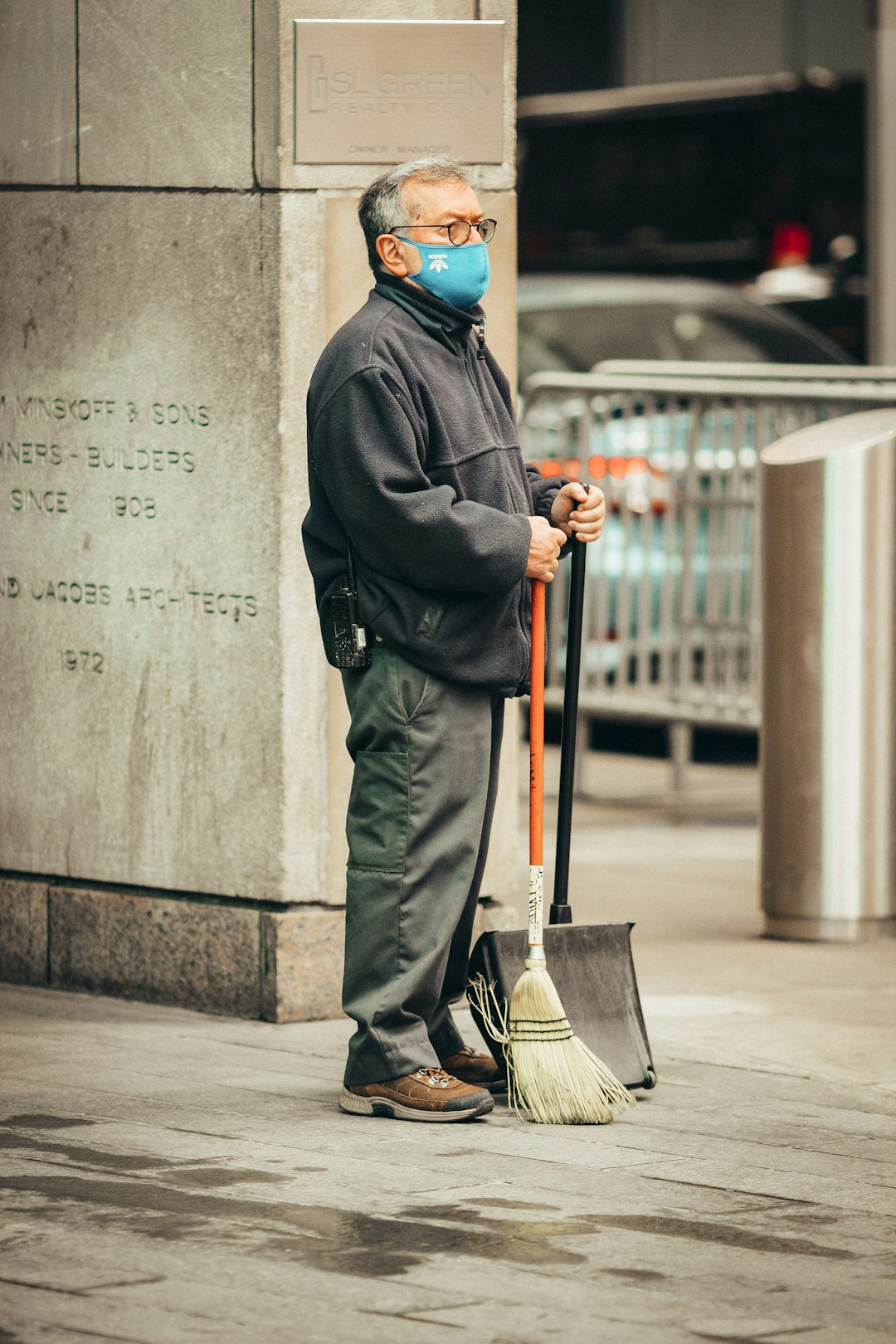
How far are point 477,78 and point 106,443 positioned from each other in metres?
1.29

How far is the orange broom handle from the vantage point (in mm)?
5629

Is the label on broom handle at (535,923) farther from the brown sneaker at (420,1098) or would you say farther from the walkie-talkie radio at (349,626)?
the walkie-talkie radio at (349,626)

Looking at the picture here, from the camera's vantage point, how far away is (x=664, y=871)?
9.18 meters

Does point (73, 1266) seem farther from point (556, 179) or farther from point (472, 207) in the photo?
point (556, 179)

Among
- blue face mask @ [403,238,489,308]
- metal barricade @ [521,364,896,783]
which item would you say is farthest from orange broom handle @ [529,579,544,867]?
metal barricade @ [521,364,896,783]

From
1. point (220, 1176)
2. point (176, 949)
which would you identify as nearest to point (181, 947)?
point (176, 949)

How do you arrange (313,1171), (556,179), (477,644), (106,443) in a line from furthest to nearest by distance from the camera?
(556,179)
(106,443)
(477,644)
(313,1171)

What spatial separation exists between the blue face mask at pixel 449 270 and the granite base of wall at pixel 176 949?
1.67m

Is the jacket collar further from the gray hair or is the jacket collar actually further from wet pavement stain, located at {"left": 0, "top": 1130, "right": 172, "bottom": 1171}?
wet pavement stain, located at {"left": 0, "top": 1130, "right": 172, "bottom": 1171}

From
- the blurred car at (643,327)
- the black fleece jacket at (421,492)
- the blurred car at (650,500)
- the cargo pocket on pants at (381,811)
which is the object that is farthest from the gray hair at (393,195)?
the blurred car at (643,327)

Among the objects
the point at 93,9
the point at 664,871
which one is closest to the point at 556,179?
the point at 664,871

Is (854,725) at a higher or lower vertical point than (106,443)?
lower

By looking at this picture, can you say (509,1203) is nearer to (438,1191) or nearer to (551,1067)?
(438,1191)

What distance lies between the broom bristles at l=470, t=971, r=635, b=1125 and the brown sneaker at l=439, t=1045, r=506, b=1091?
288 mm
